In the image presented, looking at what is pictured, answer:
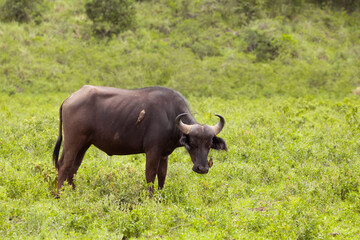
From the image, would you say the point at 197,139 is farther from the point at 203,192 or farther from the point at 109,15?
the point at 109,15

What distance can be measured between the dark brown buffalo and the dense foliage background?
1.84 ft

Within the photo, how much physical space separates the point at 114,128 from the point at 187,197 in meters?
1.69

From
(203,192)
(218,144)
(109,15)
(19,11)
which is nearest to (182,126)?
(218,144)

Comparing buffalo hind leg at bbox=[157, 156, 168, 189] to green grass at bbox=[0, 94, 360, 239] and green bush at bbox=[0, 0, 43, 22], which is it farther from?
green bush at bbox=[0, 0, 43, 22]

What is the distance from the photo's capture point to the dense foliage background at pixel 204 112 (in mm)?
5480

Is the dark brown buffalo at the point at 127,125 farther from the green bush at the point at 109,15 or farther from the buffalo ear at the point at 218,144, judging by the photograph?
the green bush at the point at 109,15

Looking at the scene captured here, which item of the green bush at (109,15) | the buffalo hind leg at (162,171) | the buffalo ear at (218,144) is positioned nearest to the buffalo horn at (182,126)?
the buffalo ear at (218,144)

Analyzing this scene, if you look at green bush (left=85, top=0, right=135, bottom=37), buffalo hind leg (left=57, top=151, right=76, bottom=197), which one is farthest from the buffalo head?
green bush (left=85, top=0, right=135, bottom=37)

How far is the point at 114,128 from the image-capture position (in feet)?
21.9

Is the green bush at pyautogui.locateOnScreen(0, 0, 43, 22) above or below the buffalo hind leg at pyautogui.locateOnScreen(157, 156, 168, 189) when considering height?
below

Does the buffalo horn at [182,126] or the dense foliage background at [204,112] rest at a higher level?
the buffalo horn at [182,126]

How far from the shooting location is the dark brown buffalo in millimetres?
6551

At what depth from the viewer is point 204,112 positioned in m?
15.2

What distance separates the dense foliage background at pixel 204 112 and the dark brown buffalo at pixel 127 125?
560 mm
